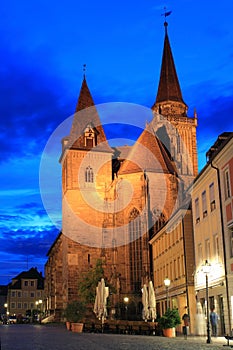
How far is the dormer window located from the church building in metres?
0.14

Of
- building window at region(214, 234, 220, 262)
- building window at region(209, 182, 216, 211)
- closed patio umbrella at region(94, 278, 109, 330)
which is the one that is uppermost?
building window at region(209, 182, 216, 211)

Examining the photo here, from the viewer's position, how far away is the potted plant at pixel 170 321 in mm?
25797

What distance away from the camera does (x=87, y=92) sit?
7731 cm

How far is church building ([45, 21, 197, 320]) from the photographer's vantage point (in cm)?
5828

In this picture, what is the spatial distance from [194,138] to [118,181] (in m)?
21.7

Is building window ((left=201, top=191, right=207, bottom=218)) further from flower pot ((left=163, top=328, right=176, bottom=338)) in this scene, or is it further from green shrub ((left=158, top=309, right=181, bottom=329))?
flower pot ((left=163, top=328, right=176, bottom=338))

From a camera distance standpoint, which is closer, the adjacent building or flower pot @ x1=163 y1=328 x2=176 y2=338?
flower pot @ x1=163 y1=328 x2=176 y2=338

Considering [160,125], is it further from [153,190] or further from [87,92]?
[153,190]

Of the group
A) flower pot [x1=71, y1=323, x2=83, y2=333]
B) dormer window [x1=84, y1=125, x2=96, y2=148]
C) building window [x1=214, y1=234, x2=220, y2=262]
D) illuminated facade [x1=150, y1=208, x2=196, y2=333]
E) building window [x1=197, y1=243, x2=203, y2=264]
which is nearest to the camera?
building window [x1=214, y1=234, x2=220, y2=262]

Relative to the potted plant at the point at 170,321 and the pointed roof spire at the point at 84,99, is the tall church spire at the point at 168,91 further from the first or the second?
the potted plant at the point at 170,321

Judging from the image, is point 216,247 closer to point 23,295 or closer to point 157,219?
point 157,219

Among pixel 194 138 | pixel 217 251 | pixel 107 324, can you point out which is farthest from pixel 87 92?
pixel 217 251

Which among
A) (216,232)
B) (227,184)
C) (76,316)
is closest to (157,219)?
(76,316)

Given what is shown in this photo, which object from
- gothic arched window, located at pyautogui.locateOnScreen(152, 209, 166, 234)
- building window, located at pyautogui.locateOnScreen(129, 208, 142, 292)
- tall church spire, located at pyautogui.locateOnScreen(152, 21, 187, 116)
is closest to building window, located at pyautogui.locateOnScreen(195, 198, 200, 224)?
gothic arched window, located at pyautogui.locateOnScreen(152, 209, 166, 234)
